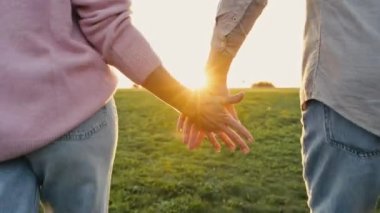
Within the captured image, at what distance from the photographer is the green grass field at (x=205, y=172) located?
25.0 ft

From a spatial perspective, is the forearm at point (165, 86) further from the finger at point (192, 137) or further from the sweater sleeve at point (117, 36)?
the finger at point (192, 137)

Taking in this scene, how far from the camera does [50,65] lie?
231 cm

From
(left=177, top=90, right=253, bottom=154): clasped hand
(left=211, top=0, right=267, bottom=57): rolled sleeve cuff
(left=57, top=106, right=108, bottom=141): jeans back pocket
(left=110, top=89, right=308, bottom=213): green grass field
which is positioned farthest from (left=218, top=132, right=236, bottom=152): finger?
(left=110, top=89, right=308, bottom=213): green grass field

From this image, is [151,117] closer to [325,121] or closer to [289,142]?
[289,142]

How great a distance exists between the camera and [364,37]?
7.84 ft

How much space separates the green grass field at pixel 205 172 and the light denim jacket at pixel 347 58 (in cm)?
492

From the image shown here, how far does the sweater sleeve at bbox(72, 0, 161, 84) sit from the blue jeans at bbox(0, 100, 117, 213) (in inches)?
5.3

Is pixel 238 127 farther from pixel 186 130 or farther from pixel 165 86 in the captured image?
pixel 165 86

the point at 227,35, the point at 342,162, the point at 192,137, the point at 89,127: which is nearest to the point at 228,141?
the point at 192,137

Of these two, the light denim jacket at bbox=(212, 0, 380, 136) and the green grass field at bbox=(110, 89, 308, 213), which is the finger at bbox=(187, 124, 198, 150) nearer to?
the light denim jacket at bbox=(212, 0, 380, 136)

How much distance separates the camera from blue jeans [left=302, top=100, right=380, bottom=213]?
2.44 metres

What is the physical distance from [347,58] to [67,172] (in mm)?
873

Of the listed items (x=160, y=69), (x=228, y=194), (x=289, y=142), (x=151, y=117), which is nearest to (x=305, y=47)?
(x=160, y=69)

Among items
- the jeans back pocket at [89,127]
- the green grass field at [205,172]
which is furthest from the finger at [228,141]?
the green grass field at [205,172]
